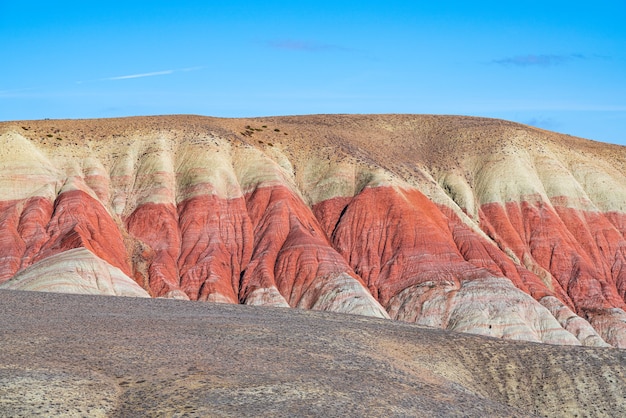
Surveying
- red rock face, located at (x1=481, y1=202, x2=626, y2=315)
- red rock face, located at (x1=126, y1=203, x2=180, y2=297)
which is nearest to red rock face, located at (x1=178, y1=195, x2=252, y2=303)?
red rock face, located at (x1=126, y1=203, x2=180, y2=297)

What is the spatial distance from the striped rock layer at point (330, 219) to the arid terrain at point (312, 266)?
231mm

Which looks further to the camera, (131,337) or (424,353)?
(424,353)

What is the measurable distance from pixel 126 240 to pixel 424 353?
158 ft

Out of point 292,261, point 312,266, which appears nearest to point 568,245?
point 312,266

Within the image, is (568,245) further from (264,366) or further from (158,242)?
(264,366)

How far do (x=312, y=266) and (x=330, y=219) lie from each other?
13.6 meters

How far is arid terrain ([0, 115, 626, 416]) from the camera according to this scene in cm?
3662

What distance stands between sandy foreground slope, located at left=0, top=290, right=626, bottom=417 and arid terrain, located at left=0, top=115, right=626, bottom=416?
148 mm

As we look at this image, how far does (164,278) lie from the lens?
84500 mm

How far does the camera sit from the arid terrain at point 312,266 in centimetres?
3662

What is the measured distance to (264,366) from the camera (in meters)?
38.2

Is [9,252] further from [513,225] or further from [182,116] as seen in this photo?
[513,225]

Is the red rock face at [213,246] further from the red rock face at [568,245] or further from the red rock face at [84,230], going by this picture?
the red rock face at [568,245]

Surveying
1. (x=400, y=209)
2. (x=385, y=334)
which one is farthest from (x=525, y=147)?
(x=385, y=334)
